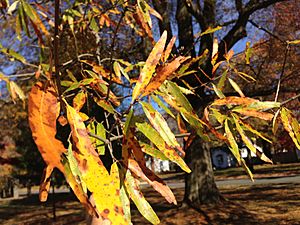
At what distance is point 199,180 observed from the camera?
7160mm

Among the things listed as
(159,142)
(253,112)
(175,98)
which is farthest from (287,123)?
(159,142)

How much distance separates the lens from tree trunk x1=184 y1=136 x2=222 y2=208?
702 centimetres

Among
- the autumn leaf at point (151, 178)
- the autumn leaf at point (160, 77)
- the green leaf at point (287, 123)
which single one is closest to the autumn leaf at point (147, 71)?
the autumn leaf at point (160, 77)

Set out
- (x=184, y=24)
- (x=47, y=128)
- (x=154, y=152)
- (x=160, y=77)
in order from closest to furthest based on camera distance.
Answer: (x=47, y=128) < (x=160, y=77) < (x=154, y=152) < (x=184, y=24)

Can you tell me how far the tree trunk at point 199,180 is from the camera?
7020mm

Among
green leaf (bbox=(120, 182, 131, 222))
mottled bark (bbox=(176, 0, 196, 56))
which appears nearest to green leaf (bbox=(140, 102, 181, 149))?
green leaf (bbox=(120, 182, 131, 222))

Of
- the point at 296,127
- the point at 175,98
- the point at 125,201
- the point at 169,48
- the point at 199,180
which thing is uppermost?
the point at 169,48

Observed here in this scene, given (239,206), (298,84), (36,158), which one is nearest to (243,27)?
(298,84)

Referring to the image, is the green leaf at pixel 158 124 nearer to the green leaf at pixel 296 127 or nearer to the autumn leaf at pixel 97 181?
the autumn leaf at pixel 97 181

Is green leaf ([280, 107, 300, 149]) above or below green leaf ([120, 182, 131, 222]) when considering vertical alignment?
above

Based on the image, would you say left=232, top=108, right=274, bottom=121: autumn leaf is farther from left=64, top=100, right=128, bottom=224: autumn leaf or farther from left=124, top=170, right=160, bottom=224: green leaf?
left=64, top=100, right=128, bottom=224: autumn leaf

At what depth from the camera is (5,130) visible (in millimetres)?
12320

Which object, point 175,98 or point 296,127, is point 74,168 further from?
point 296,127

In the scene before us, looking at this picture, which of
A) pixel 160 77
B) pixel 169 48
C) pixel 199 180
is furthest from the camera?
pixel 199 180
